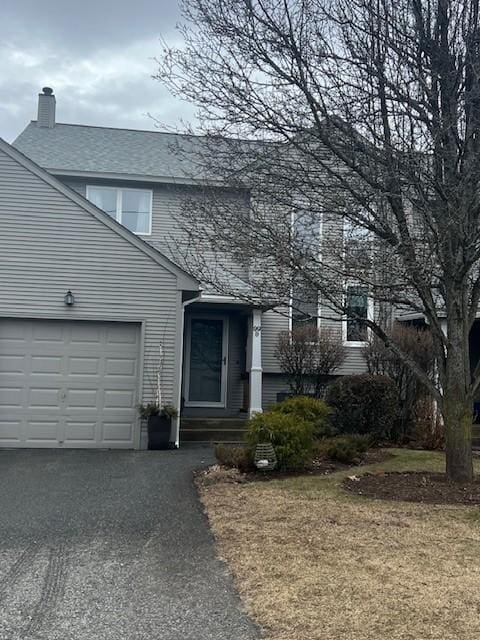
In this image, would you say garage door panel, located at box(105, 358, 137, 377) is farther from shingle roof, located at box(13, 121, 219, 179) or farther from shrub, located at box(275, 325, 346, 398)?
shingle roof, located at box(13, 121, 219, 179)

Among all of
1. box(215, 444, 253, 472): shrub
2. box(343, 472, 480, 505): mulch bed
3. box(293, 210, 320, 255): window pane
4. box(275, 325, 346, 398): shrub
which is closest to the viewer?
box(343, 472, 480, 505): mulch bed

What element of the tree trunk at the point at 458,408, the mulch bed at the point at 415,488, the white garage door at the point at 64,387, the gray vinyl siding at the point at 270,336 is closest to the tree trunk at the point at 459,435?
the tree trunk at the point at 458,408

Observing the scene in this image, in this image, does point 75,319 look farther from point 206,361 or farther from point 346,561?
point 346,561

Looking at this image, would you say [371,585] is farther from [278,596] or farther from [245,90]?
[245,90]

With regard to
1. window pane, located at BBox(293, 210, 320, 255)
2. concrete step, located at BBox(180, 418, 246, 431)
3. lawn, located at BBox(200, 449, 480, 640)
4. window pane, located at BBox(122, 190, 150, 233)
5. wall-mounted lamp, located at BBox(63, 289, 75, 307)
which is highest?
window pane, located at BBox(122, 190, 150, 233)

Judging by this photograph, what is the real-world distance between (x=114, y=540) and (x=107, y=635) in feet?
6.79

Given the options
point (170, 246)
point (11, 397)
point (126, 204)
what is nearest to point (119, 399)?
point (11, 397)

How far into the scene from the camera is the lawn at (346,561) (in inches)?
159

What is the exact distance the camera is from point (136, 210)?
15922 millimetres

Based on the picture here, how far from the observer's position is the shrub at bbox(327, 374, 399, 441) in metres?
11.7

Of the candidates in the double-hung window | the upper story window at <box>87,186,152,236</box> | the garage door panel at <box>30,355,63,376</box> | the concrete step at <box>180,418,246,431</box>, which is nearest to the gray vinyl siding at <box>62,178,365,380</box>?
the upper story window at <box>87,186,152,236</box>

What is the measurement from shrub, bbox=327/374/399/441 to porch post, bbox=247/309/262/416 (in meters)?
2.04

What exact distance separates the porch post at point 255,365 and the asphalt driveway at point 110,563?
14.5 ft

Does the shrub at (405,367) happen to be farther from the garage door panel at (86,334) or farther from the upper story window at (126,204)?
the upper story window at (126,204)
